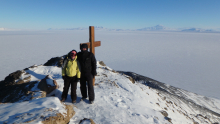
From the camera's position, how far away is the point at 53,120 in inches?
111

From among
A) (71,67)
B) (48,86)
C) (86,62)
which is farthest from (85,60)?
(48,86)

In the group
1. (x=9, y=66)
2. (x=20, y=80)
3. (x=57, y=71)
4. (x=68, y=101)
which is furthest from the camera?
(x=9, y=66)

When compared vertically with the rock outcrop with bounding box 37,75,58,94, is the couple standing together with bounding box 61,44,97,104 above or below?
A: above

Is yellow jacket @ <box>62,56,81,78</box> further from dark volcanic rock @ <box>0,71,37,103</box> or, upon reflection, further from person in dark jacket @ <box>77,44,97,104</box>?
dark volcanic rock @ <box>0,71,37,103</box>

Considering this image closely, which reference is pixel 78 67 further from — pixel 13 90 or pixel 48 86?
pixel 13 90

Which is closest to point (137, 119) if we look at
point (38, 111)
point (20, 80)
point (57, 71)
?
point (38, 111)

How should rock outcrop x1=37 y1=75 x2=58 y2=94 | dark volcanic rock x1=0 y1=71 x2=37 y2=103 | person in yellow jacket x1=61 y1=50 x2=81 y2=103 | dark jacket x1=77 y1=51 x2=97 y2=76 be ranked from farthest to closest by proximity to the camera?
dark volcanic rock x1=0 y1=71 x2=37 y2=103, rock outcrop x1=37 y1=75 x2=58 y2=94, dark jacket x1=77 y1=51 x2=97 y2=76, person in yellow jacket x1=61 y1=50 x2=81 y2=103

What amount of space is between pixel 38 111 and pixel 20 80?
4989mm

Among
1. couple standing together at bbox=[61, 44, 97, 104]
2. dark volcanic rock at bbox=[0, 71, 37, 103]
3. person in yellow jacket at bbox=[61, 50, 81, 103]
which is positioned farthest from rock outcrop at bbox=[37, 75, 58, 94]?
person in yellow jacket at bbox=[61, 50, 81, 103]

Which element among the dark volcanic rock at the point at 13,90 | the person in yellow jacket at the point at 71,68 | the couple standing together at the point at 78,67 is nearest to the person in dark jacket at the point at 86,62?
the couple standing together at the point at 78,67

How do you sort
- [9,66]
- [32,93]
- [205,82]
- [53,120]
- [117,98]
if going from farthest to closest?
[9,66]
[205,82]
[117,98]
[32,93]
[53,120]

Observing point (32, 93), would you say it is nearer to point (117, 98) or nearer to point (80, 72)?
point (80, 72)

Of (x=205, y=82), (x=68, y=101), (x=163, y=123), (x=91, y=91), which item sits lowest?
(x=205, y=82)

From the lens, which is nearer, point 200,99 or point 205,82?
point 200,99
